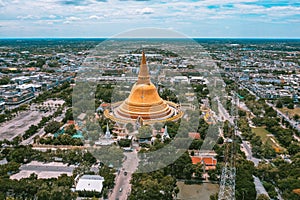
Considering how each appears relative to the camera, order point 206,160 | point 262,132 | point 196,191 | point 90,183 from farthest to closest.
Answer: point 262,132 → point 206,160 → point 196,191 → point 90,183

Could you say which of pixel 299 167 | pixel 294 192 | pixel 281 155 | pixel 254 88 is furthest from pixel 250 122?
pixel 254 88

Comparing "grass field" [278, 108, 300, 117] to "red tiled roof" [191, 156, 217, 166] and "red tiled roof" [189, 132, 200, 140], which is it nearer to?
"red tiled roof" [189, 132, 200, 140]

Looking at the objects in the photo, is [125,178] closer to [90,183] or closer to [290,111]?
[90,183]

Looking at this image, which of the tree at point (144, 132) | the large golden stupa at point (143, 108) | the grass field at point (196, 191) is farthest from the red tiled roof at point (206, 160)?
the large golden stupa at point (143, 108)

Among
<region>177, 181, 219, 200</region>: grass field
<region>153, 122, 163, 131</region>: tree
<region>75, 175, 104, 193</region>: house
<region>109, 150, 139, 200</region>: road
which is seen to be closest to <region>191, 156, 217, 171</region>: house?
<region>177, 181, 219, 200</region>: grass field

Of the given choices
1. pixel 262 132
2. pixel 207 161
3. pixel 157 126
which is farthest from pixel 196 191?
pixel 262 132
